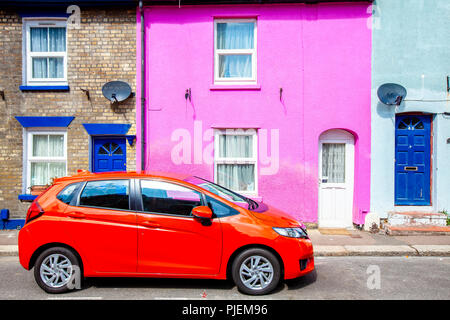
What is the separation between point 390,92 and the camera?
7.85m

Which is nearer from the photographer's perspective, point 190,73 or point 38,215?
point 38,215

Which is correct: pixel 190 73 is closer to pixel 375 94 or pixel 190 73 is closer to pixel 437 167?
pixel 375 94

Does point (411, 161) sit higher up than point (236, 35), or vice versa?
point (236, 35)

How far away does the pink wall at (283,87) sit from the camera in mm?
8070

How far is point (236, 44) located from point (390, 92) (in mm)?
4021

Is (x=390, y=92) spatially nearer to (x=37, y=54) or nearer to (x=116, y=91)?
(x=116, y=91)

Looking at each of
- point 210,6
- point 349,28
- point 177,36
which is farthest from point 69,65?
point 349,28

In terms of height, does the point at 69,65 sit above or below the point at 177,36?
below

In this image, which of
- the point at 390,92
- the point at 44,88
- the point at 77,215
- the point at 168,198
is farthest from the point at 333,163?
the point at 44,88

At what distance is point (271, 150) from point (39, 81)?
6.29 meters

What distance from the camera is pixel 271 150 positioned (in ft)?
26.7

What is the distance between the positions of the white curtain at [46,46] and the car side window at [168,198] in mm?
5865
